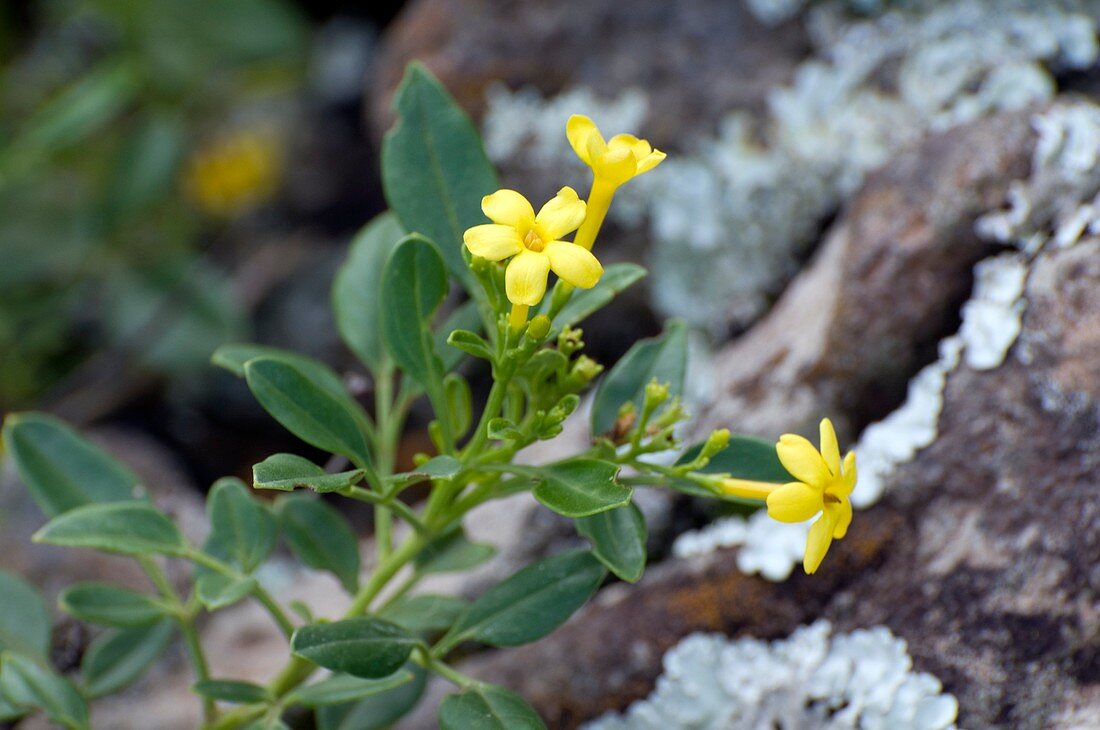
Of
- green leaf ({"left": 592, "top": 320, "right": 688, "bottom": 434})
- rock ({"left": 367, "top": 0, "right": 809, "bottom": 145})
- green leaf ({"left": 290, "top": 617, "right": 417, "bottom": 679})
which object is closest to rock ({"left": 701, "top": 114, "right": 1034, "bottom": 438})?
green leaf ({"left": 592, "top": 320, "right": 688, "bottom": 434})

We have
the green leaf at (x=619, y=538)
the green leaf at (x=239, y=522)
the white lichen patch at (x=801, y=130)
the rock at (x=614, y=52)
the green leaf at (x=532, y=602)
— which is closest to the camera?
the green leaf at (x=619, y=538)

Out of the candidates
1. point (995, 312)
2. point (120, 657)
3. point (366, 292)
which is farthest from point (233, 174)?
point (995, 312)

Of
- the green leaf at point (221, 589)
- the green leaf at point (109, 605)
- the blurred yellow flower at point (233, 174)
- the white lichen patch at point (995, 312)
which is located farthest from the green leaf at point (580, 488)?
the blurred yellow flower at point (233, 174)

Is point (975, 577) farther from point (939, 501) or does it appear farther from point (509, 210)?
point (509, 210)

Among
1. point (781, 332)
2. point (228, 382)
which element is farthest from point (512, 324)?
point (228, 382)

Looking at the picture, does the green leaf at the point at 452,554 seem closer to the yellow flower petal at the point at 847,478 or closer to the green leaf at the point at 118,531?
the green leaf at the point at 118,531

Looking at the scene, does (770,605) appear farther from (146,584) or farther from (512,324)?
(146,584)

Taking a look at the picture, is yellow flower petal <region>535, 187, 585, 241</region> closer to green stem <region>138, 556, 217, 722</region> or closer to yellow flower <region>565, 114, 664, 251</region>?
yellow flower <region>565, 114, 664, 251</region>
